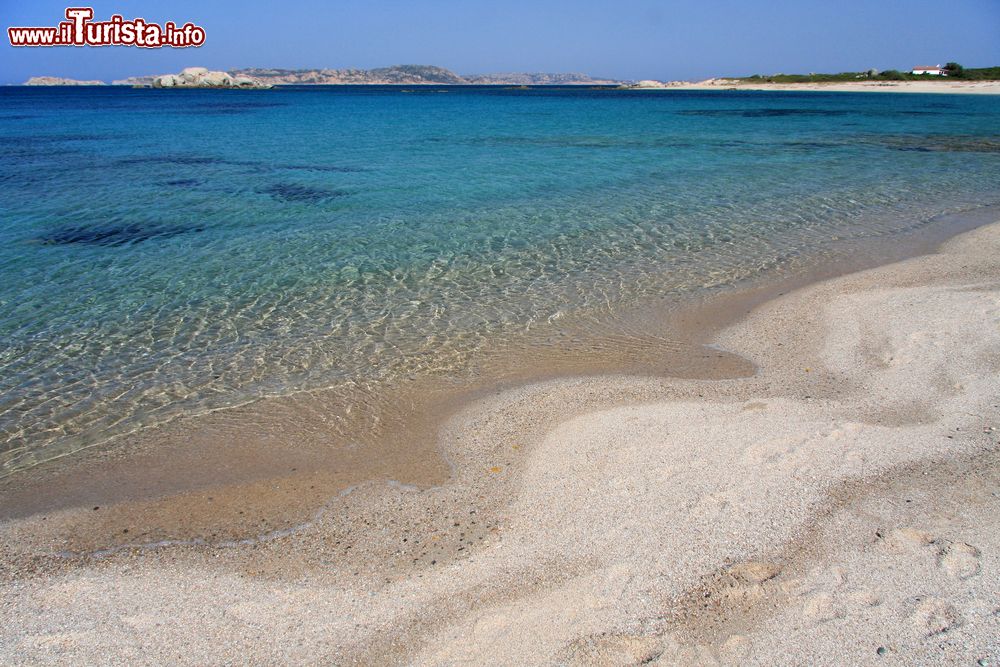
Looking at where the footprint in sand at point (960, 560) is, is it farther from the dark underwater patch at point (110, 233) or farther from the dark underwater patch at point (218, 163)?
the dark underwater patch at point (218, 163)

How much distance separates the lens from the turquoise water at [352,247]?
763 centimetres

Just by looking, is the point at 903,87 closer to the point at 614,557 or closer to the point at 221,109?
the point at 221,109

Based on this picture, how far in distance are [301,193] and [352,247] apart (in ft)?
20.5

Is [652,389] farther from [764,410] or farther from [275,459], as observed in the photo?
[275,459]

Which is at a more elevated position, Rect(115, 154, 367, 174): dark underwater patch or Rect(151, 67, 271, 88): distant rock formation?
Rect(151, 67, 271, 88): distant rock formation

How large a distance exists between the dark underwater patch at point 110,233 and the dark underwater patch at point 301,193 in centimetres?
341

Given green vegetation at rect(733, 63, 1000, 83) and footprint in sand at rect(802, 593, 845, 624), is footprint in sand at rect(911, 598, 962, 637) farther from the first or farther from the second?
green vegetation at rect(733, 63, 1000, 83)

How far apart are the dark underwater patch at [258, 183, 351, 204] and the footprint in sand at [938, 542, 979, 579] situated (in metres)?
15.1

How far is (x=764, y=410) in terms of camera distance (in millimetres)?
6508

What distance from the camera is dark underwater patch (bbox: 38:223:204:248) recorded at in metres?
12.9

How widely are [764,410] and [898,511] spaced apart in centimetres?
179

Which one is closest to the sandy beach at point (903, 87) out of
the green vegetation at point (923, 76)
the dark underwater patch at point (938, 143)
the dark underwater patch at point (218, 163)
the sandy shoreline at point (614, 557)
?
the green vegetation at point (923, 76)

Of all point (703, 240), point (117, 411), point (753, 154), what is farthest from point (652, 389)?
point (753, 154)

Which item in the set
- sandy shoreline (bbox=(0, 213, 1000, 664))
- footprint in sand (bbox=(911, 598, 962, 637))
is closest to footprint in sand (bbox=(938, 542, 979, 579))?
sandy shoreline (bbox=(0, 213, 1000, 664))
